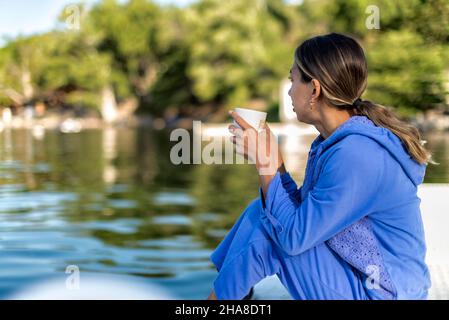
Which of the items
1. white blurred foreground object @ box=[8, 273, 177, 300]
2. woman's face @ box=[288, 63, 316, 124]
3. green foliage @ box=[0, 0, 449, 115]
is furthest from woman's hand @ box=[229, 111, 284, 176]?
green foliage @ box=[0, 0, 449, 115]

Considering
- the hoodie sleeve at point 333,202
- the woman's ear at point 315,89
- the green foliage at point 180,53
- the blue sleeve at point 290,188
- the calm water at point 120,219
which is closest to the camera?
the hoodie sleeve at point 333,202

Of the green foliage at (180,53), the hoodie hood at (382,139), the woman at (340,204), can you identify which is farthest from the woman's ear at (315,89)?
the green foliage at (180,53)

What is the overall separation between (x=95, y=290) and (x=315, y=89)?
3.10m

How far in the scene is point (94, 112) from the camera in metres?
62.0

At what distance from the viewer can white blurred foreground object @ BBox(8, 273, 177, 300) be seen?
4.33m

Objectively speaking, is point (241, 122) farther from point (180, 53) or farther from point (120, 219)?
point (180, 53)

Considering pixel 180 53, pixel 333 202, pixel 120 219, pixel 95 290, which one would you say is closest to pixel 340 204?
pixel 333 202

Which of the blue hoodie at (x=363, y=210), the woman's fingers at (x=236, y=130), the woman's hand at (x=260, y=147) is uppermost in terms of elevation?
the woman's fingers at (x=236, y=130)

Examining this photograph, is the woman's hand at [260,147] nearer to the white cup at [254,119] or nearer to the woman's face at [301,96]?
the white cup at [254,119]

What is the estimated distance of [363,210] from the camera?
1.89m

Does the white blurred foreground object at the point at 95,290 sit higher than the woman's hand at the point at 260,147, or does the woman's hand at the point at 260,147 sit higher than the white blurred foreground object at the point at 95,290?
the woman's hand at the point at 260,147

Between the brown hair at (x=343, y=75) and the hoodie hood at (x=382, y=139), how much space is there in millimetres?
22

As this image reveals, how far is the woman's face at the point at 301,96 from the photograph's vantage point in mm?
1991

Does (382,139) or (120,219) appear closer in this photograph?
(382,139)
